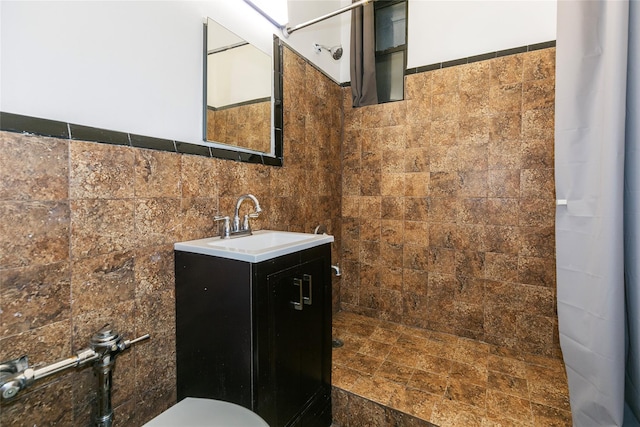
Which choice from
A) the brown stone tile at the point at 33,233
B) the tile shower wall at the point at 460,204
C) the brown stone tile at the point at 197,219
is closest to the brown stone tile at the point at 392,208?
the tile shower wall at the point at 460,204

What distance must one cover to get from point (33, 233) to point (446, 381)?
200 centimetres

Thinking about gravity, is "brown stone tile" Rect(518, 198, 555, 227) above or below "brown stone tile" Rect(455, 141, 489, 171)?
below

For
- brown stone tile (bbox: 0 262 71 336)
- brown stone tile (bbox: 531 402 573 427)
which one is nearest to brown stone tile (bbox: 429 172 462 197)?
brown stone tile (bbox: 531 402 573 427)

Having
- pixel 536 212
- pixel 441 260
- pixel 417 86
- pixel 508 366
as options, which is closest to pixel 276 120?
pixel 417 86

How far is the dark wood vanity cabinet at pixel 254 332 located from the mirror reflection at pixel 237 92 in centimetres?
71

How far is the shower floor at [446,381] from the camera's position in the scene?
1.42 m

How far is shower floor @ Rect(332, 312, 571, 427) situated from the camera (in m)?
1.42

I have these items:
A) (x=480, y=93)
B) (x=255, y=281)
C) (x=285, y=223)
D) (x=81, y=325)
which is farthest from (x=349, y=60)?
(x=81, y=325)

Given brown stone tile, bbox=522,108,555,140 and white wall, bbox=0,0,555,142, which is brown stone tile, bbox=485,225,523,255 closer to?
brown stone tile, bbox=522,108,555,140

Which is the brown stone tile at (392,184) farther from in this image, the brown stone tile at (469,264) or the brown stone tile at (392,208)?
the brown stone tile at (469,264)

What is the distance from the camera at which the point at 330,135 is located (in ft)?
8.08

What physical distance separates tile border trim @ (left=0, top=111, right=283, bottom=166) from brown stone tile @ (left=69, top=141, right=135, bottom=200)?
0.09 feet

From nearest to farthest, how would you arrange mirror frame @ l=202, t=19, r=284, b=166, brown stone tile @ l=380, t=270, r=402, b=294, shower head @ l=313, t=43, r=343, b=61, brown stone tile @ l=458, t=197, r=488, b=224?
mirror frame @ l=202, t=19, r=284, b=166 → brown stone tile @ l=458, t=197, r=488, b=224 → shower head @ l=313, t=43, r=343, b=61 → brown stone tile @ l=380, t=270, r=402, b=294

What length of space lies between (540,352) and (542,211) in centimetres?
95
